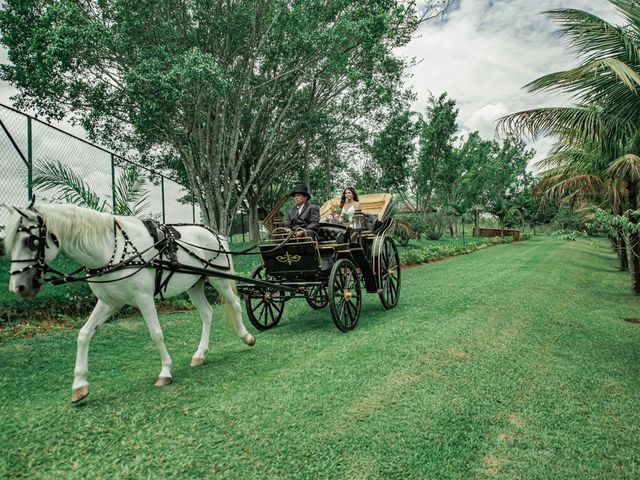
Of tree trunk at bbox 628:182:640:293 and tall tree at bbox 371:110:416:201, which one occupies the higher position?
tall tree at bbox 371:110:416:201

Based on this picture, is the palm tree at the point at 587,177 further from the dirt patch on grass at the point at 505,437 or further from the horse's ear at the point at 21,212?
the horse's ear at the point at 21,212

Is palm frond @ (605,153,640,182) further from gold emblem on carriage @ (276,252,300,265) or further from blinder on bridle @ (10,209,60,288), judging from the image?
blinder on bridle @ (10,209,60,288)

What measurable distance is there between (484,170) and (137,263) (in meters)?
42.9

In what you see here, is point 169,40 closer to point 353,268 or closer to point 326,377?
point 353,268

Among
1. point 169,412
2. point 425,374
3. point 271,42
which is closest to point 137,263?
point 169,412

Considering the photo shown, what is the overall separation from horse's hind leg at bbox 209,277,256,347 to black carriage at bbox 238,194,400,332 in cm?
31

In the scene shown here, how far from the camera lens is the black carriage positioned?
5703mm

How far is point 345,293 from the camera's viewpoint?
19.6 ft

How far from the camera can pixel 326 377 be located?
164 inches

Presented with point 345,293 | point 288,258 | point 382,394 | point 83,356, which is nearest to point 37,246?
point 83,356

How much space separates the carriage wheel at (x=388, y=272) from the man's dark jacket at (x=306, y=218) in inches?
60.1

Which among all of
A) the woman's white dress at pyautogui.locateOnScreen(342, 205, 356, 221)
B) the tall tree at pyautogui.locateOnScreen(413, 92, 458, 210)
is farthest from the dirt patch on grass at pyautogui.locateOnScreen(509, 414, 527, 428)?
the tall tree at pyautogui.locateOnScreen(413, 92, 458, 210)

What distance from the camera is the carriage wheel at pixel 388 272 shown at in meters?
7.28

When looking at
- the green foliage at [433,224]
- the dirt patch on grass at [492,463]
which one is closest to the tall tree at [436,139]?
the green foliage at [433,224]
